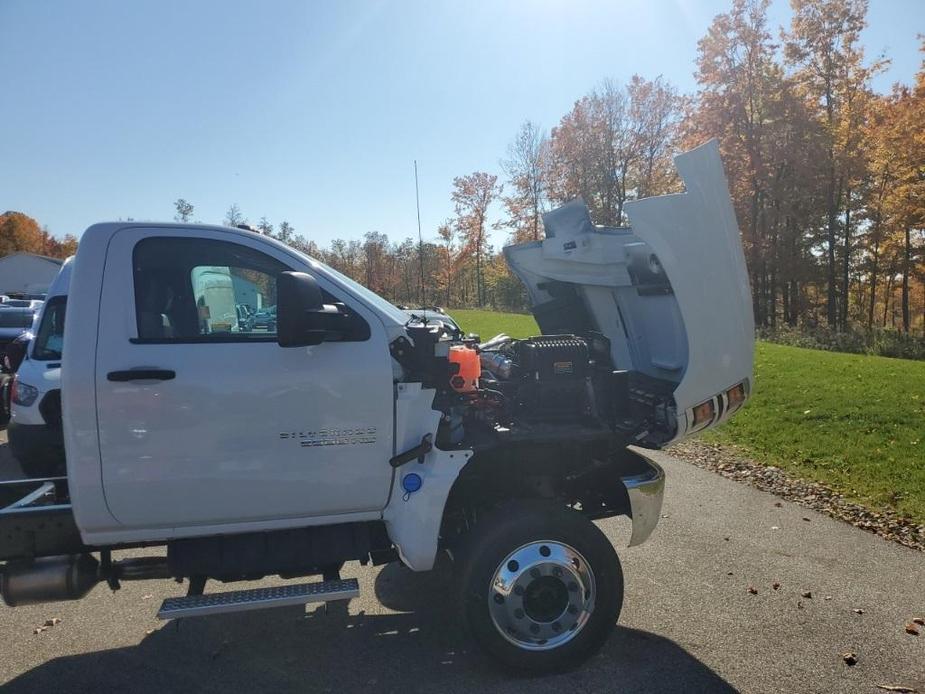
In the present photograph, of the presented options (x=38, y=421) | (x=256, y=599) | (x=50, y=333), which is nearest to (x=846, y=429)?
(x=256, y=599)

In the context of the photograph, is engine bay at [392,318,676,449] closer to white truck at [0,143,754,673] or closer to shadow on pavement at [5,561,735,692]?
white truck at [0,143,754,673]

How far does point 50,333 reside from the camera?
7617 millimetres

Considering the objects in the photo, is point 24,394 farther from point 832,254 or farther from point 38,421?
point 832,254

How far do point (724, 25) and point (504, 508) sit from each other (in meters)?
32.0

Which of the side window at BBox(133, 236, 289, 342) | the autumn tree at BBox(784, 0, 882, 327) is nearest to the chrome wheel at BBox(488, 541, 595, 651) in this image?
the side window at BBox(133, 236, 289, 342)

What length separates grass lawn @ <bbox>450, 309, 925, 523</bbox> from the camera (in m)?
6.73

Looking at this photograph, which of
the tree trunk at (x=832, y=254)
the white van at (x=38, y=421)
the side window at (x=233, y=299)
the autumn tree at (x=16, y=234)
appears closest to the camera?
the side window at (x=233, y=299)

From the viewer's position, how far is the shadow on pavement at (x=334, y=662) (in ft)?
11.1

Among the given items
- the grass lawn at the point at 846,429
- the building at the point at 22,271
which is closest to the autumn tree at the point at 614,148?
the grass lawn at the point at 846,429

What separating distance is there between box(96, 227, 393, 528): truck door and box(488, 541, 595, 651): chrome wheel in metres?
0.78

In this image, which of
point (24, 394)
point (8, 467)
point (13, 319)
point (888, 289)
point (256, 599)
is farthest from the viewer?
point (888, 289)

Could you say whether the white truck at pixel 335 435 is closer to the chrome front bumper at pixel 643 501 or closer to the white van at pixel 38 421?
the chrome front bumper at pixel 643 501

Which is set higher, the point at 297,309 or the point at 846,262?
the point at 846,262

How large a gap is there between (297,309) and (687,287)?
82.8 inches
